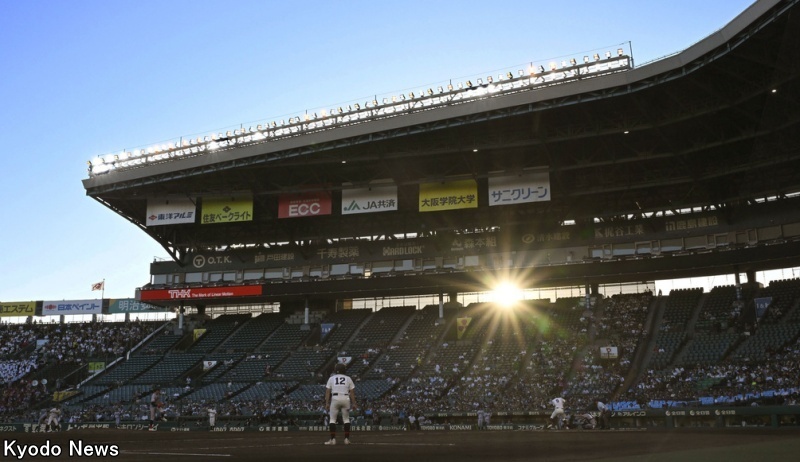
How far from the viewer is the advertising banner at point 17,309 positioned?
88.0 m

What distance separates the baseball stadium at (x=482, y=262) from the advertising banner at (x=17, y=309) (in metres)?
14.9

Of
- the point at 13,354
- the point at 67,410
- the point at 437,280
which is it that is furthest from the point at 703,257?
the point at 13,354

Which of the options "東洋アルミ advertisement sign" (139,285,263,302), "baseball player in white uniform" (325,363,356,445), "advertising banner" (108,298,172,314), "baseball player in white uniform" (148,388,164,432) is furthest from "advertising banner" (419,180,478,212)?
"advertising banner" (108,298,172,314)

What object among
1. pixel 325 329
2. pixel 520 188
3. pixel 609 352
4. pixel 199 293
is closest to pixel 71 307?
pixel 199 293

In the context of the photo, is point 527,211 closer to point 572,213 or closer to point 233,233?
point 572,213

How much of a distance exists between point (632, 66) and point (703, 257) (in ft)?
57.4

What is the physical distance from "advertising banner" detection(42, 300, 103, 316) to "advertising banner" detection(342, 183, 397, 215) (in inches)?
1777

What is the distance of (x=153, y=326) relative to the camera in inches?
3009

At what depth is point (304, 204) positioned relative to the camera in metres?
58.8

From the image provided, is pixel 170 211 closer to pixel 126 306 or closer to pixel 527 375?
pixel 126 306

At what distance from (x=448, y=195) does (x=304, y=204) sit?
40.3 feet

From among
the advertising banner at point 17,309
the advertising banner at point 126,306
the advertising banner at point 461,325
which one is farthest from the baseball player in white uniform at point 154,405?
the advertising banner at point 17,309

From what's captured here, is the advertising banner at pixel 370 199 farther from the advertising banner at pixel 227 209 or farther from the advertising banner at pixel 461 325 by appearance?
the advertising banner at pixel 461 325

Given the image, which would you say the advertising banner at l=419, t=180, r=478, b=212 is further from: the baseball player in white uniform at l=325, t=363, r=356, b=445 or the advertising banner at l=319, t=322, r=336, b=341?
the baseball player in white uniform at l=325, t=363, r=356, b=445
